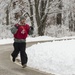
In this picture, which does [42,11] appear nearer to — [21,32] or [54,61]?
[21,32]

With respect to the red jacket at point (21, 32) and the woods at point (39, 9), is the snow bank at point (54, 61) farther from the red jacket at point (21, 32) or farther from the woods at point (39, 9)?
the woods at point (39, 9)

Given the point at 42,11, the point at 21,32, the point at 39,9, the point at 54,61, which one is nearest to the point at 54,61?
the point at 54,61

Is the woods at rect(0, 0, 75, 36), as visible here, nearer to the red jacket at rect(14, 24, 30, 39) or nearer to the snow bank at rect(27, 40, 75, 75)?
the snow bank at rect(27, 40, 75, 75)

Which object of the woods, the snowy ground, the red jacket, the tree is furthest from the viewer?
the woods

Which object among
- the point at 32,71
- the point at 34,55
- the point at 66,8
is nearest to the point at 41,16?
the point at 66,8

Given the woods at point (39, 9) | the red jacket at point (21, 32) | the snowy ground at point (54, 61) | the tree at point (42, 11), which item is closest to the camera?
the snowy ground at point (54, 61)

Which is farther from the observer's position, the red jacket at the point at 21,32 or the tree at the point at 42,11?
the tree at the point at 42,11

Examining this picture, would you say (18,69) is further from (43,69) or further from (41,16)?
(41,16)

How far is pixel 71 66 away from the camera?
1119 cm

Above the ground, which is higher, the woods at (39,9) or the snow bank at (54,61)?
the woods at (39,9)

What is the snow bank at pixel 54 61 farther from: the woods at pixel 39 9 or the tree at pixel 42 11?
the woods at pixel 39 9

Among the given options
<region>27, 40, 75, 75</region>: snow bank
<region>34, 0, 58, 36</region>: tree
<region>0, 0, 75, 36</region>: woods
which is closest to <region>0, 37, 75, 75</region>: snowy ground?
<region>27, 40, 75, 75</region>: snow bank

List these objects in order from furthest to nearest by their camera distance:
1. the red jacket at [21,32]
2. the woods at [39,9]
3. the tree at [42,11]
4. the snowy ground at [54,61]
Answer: the woods at [39,9] → the tree at [42,11] → the red jacket at [21,32] → the snowy ground at [54,61]

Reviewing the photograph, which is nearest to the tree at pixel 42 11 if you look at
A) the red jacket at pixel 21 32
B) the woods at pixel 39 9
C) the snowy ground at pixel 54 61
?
the woods at pixel 39 9
